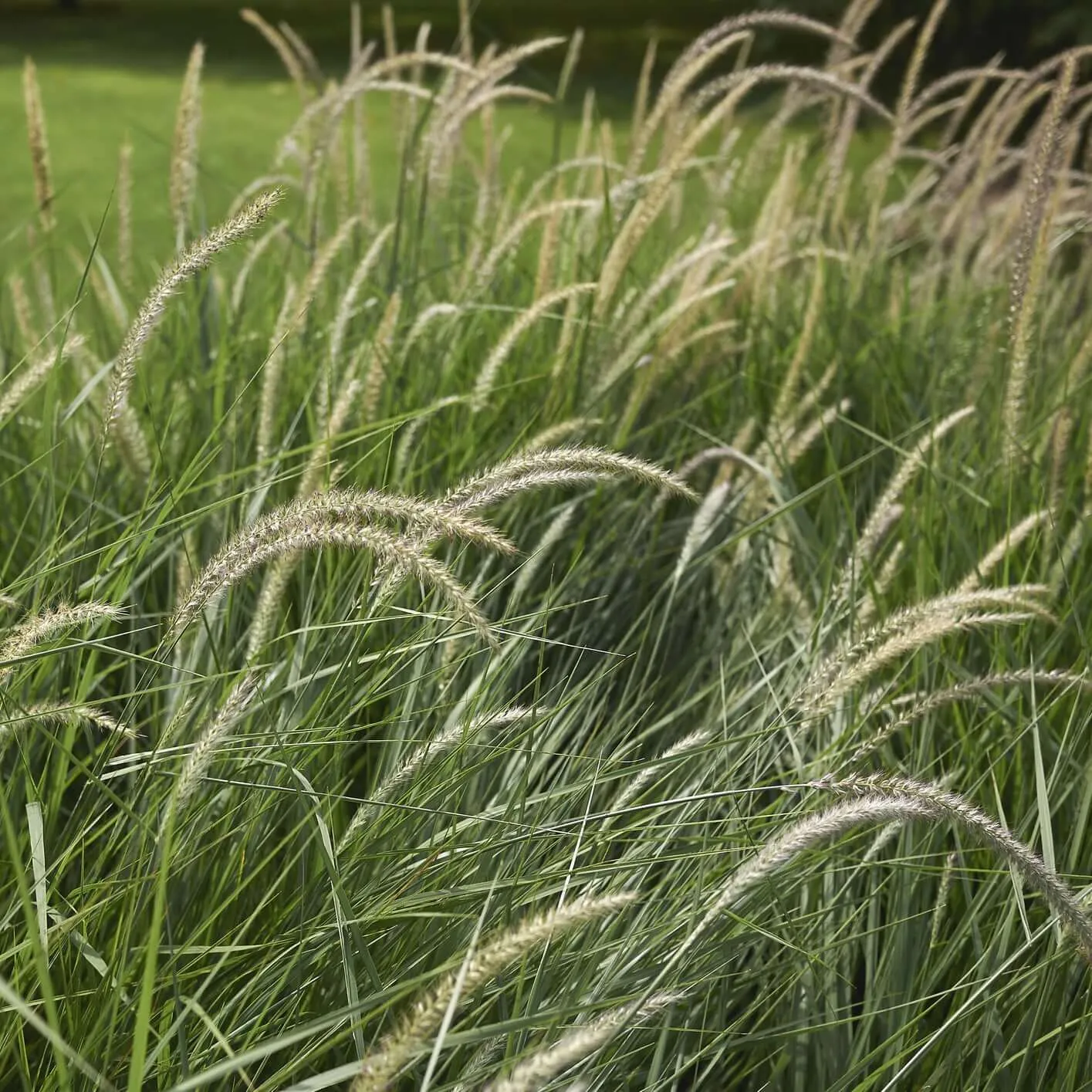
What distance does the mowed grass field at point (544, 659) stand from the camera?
107 cm

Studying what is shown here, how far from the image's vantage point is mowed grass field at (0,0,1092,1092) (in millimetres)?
1069

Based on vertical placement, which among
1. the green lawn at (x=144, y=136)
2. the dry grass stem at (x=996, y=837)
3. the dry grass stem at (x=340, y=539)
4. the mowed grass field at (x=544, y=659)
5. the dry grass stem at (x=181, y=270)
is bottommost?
the green lawn at (x=144, y=136)

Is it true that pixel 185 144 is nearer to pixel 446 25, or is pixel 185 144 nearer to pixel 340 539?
pixel 340 539

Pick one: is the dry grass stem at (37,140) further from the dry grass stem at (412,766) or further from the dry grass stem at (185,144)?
the dry grass stem at (412,766)

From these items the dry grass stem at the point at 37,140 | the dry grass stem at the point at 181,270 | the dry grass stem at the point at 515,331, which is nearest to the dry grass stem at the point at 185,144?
the dry grass stem at the point at 37,140

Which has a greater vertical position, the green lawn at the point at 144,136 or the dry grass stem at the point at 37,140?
the dry grass stem at the point at 37,140

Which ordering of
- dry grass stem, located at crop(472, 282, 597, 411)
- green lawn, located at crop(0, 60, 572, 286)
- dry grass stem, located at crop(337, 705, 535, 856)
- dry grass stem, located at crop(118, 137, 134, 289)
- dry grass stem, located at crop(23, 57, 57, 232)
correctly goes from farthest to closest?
green lawn, located at crop(0, 60, 572, 286)
dry grass stem, located at crop(118, 137, 134, 289)
dry grass stem, located at crop(23, 57, 57, 232)
dry grass stem, located at crop(472, 282, 597, 411)
dry grass stem, located at crop(337, 705, 535, 856)

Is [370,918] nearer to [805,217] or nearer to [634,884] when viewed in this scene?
[634,884]

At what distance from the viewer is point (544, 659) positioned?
2025mm

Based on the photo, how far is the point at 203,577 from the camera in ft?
3.07

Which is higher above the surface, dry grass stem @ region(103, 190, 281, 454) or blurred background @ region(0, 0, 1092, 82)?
dry grass stem @ region(103, 190, 281, 454)

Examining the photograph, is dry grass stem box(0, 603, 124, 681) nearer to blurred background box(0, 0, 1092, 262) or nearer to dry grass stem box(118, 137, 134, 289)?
dry grass stem box(118, 137, 134, 289)

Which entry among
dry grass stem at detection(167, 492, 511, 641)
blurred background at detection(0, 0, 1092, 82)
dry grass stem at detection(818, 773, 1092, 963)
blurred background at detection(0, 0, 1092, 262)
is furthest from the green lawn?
dry grass stem at detection(818, 773, 1092, 963)

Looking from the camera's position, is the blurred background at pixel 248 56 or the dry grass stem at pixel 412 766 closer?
the dry grass stem at pixel 412 766
